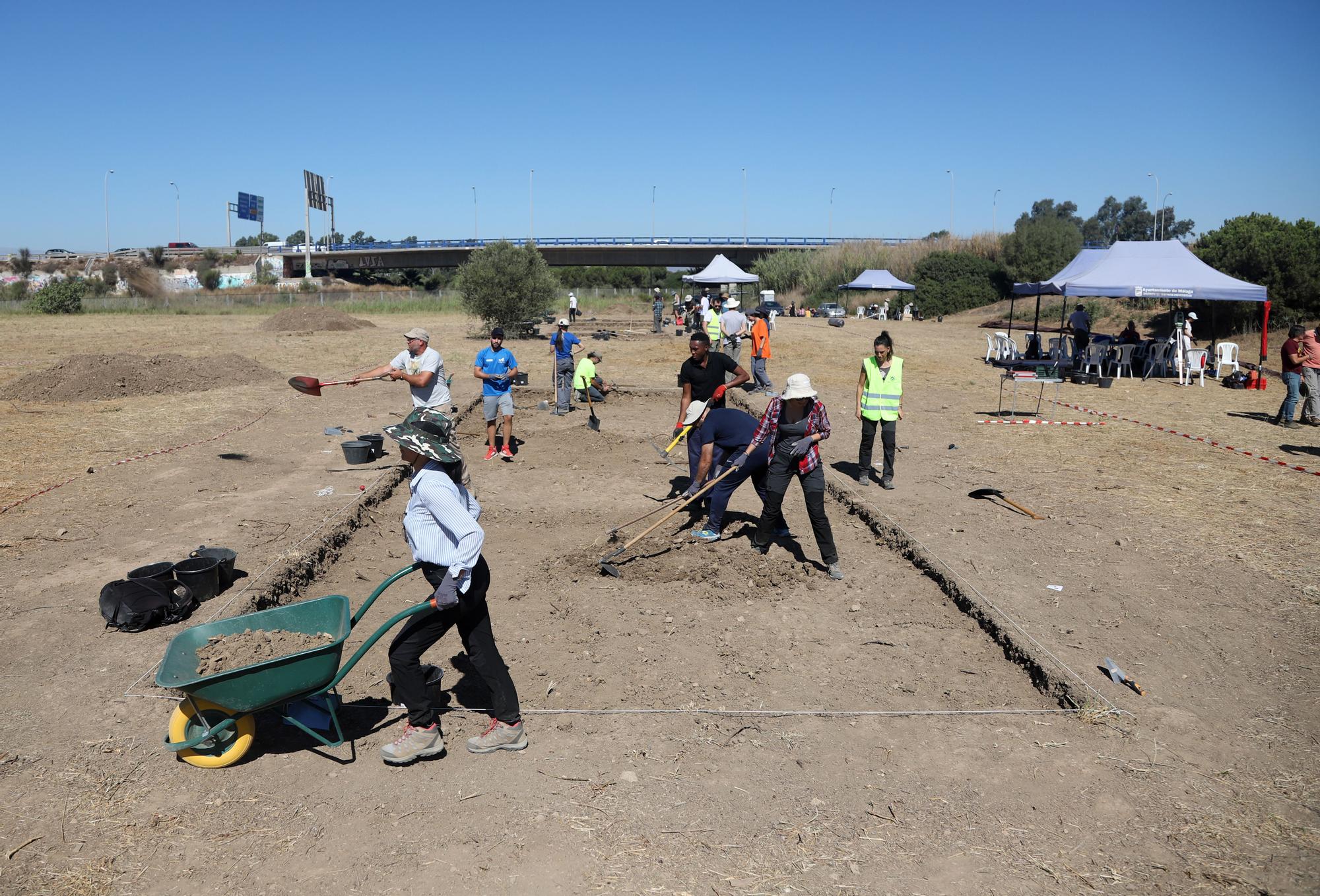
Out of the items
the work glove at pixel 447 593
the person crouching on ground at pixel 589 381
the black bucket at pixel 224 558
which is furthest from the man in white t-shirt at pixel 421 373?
the person crouching on ground at pixel 589 381

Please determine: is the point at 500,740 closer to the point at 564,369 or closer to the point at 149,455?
the point at 149,455

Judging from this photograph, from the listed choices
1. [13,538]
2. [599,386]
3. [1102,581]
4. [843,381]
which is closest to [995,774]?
[1102,581]

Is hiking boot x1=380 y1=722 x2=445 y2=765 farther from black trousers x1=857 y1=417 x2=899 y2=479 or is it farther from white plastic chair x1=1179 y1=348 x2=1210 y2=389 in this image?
white plastic chair x1=1179 y1=348 x2=1210 y2=389

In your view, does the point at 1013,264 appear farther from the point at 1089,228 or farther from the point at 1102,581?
the point at 1089,228

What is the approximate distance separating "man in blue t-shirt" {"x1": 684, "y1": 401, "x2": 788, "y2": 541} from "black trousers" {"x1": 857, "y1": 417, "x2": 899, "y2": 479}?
8.48 feet

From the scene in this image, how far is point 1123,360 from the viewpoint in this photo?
76.3ft

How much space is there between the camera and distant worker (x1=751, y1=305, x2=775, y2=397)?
57.7 feet

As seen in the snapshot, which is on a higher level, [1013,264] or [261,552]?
[1013,264]

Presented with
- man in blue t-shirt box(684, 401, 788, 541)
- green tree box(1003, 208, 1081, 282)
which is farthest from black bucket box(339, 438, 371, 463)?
green tree box(1003, 208, 1081, 282)

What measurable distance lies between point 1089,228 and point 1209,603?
549 ft

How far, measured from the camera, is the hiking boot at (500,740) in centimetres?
481

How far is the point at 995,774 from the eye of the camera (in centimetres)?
470

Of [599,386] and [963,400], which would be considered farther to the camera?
[963,400]

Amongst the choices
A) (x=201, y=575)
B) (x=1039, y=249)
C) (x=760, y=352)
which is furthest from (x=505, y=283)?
(x=1039, y=249)
